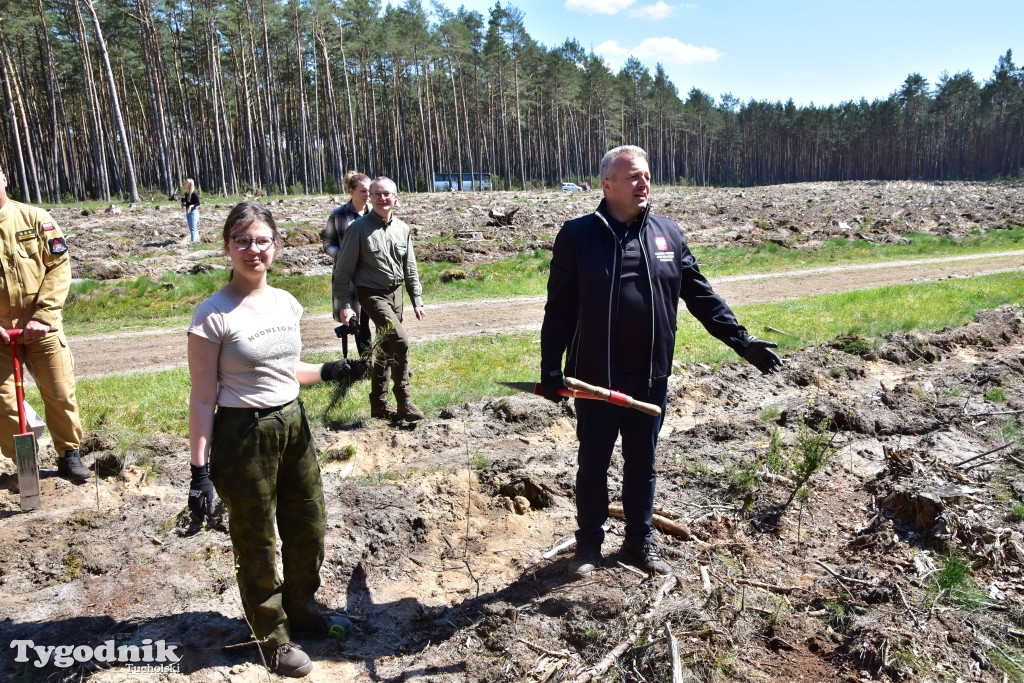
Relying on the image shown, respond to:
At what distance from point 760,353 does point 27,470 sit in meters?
4.64

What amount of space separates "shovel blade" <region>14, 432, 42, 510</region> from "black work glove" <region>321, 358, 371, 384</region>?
8.79 feet

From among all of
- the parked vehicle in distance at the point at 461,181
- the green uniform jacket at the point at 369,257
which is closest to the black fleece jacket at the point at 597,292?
the green uniform jacket at the point at 369,257

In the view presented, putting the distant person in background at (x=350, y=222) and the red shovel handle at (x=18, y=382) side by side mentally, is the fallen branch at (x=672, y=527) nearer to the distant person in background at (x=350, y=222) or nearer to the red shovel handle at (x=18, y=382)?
the distant person in background at (x=350, y=222)

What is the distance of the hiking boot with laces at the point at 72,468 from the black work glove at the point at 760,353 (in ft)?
15.3

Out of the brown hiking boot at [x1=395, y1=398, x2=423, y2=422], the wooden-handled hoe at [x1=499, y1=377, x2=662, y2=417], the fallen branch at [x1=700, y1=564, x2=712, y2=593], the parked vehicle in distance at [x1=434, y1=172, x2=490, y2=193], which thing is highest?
the parked vehicle in distance at [x1=434, y1=172, x2=490, y2=193]

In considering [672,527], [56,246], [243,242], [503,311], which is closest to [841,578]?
[672,527]

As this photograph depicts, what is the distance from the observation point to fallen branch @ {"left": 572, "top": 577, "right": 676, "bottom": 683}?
9.68ft

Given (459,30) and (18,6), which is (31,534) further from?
(459,30)

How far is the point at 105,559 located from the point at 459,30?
54589mm

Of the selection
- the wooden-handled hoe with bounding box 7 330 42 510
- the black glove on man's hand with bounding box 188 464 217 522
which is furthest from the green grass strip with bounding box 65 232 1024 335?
the black glove on man's hand with bounding box 188 464 217 522

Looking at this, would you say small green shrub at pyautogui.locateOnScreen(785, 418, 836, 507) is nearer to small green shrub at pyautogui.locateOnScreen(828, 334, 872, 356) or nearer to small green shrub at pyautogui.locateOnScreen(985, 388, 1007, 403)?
small green shrub at pyautogui.locateOnScreen(985, 388, 1007, 403)

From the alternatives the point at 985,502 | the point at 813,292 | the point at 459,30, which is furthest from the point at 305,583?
the point at 459,30

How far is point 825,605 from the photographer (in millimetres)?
A: 3523

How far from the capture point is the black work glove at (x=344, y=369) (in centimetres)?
321
